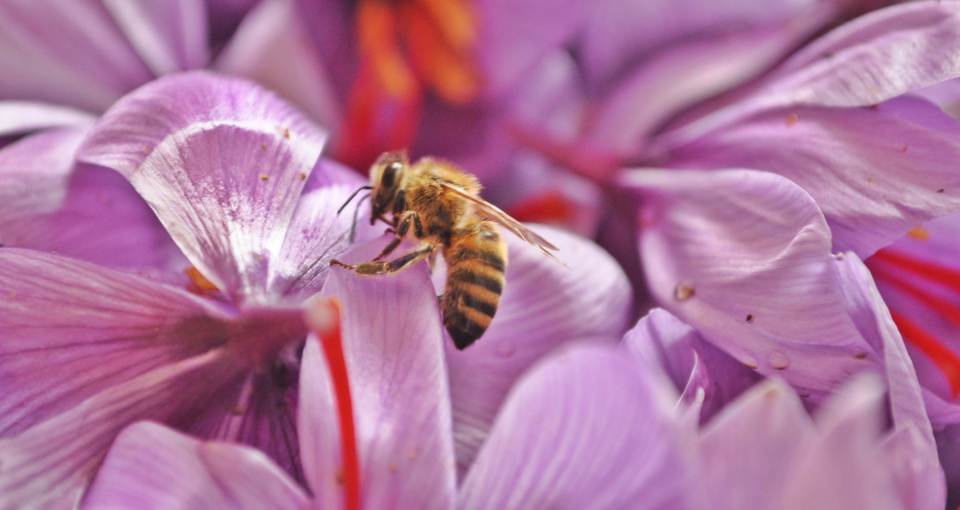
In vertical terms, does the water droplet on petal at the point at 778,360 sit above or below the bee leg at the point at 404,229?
below

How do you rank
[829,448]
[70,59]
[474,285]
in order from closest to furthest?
[829,448]
[474,285]
[70,59]

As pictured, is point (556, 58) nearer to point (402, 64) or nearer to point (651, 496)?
point (402, 64)

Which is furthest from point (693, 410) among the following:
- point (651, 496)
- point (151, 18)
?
point (151, 18)

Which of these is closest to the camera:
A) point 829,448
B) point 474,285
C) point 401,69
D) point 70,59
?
point 829,448

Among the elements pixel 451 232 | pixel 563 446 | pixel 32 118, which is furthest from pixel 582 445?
pixel 32 118

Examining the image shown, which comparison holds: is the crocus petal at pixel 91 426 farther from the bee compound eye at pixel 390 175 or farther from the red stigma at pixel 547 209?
the red stigma at pixel 547 209

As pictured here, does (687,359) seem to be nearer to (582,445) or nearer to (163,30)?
(582,445)

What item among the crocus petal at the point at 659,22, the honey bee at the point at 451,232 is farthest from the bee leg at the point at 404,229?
the crocus petal at the point at 659,22
